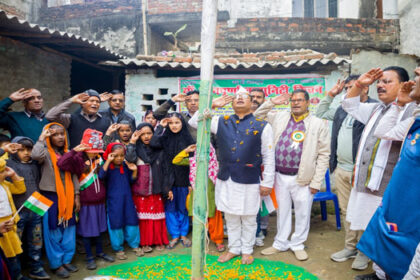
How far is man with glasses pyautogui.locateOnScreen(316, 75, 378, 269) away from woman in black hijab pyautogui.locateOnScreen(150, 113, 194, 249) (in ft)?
6.24

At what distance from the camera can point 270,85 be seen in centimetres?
669

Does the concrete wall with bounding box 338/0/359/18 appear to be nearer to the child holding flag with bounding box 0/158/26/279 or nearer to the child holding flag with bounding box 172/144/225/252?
the child holding flag with bounding box 172/144/225/252

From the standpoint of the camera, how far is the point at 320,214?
5.89 m

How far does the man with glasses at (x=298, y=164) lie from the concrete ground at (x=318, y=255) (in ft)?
0.44

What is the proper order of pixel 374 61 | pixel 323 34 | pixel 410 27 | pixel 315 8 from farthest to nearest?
pixel 315 8, pixel 323 34, pixel 410 27, pixel 374 61

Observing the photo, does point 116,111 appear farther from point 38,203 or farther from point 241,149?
point 241,149

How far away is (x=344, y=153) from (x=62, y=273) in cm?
361

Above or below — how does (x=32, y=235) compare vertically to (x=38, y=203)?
below

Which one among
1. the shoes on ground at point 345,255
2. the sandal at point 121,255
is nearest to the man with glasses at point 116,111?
the sandal at point 121,255

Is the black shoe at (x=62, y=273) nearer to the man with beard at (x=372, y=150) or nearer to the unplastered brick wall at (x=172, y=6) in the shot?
the man with beard at (x=372, y=150)

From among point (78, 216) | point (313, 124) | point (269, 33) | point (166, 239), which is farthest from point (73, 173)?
point (269, 33)

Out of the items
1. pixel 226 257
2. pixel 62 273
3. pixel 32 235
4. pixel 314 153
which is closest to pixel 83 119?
pixel 32 235

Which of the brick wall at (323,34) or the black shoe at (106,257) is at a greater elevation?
the brick wall at (323,34)

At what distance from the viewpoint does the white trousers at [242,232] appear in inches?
153
